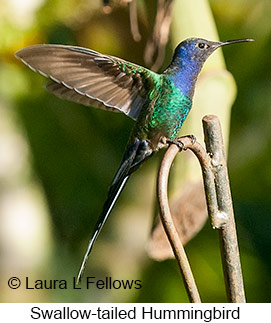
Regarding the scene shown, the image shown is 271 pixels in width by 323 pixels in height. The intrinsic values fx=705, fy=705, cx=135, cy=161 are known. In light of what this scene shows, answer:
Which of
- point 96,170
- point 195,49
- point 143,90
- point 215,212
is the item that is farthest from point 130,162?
point 96,170

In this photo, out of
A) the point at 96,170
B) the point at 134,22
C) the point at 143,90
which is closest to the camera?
the point at 143,90

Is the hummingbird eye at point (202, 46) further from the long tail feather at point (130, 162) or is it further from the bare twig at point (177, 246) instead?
the bare twig at point (177, 246)

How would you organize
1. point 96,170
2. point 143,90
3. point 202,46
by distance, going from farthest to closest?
point 96,170 < point 143,90 < point 202,46

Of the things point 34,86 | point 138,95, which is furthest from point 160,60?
point 34,86

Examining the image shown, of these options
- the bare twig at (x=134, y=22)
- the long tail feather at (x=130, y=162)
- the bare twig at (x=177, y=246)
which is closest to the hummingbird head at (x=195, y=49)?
the long tail feather at (x=130, y=162)

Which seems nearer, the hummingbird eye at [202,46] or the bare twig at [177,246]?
the bare twig at [177,246]

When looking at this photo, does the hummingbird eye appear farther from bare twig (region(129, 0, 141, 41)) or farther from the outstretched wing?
bare twig (region(129, 0, 141, 41))

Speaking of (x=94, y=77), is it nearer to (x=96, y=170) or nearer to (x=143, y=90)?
(x=143, y=90)

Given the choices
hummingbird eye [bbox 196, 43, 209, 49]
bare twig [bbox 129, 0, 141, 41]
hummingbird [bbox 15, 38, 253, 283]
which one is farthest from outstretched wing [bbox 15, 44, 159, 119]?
bare twig [bbox 129, 0, 141, 41]

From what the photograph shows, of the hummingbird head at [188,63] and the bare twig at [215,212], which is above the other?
the hummingbird head at [188,63]
